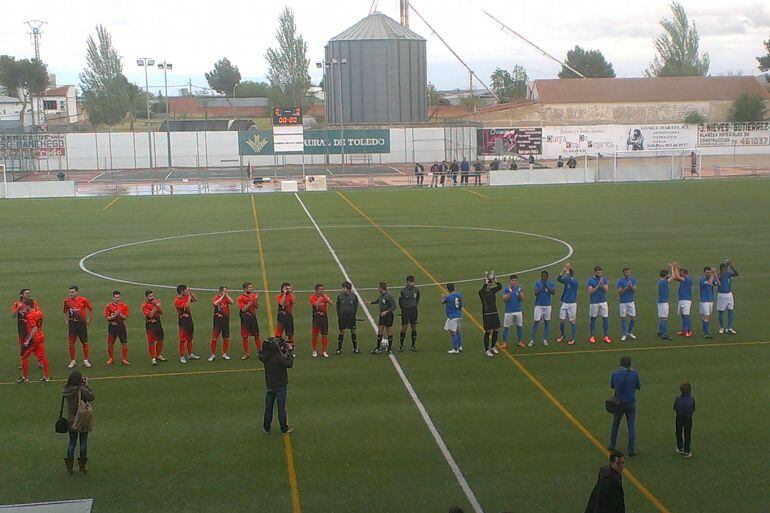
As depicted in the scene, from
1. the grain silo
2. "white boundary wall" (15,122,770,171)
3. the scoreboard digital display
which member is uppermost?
the grain silo

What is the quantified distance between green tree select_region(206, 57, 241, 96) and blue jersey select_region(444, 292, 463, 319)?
16170 centimetres

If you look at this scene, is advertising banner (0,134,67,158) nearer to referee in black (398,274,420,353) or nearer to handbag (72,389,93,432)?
referee in black (398,274,420,353)

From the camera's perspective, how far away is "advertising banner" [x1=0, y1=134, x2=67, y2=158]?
7600cm

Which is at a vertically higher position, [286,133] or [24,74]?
[24,74]

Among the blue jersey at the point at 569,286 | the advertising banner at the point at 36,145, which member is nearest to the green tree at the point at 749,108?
the advertising banner at the point at 36,145

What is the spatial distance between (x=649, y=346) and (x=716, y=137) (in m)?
79.3

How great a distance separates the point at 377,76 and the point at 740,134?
39.0 m

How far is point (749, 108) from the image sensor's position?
312ft

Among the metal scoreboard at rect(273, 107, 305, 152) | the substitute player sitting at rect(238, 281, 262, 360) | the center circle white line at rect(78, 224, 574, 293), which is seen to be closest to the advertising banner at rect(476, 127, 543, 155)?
the metal scoreboard at rect(273, 107, 305, 152)

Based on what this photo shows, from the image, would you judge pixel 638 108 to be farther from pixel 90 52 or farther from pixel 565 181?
pixel 90 52

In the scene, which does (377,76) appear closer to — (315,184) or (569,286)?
(315,184)

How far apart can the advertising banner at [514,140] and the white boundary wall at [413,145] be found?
890 mm

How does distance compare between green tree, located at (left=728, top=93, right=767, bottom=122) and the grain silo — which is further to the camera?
the grain silo

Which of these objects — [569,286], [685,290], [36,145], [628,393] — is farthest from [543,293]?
[36,145]
